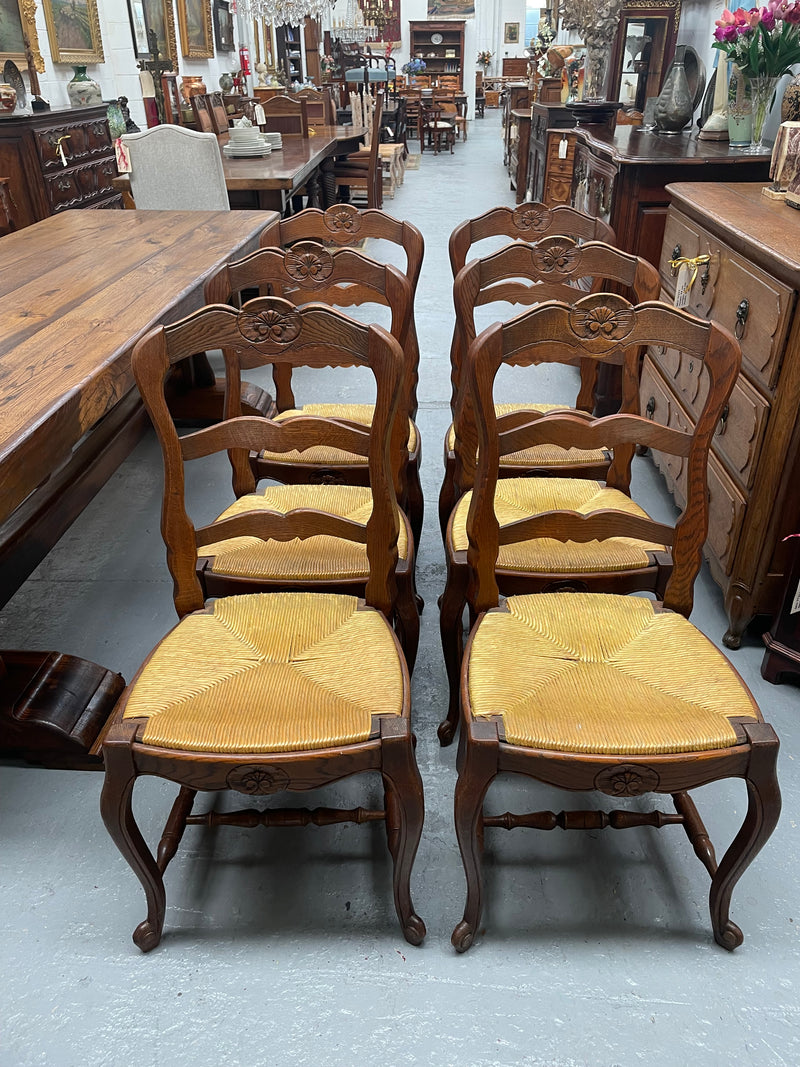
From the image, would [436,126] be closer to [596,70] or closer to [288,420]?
[596,70]

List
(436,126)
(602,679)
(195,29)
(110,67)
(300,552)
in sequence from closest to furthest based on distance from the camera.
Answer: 1. (602,679)
2. (300,552)
3. (110,67)
4. (195,29)
5. (436,126)

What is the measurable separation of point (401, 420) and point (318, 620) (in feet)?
1.34

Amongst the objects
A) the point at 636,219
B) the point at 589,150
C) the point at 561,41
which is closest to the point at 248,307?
the point at 636,219

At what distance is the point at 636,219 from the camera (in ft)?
9.63

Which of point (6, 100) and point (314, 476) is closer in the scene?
point (314, 476)

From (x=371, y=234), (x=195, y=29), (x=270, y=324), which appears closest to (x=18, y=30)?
(x=195, y=29)

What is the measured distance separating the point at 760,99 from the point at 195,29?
22.3ft

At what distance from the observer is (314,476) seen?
1960mm

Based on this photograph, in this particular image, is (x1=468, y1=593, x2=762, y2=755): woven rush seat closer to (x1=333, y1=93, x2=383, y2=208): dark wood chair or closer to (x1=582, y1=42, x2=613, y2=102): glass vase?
(x1=582, y1=42, x2=613, y2=102): glass vase

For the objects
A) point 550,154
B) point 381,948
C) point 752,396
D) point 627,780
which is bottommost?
point 381,948

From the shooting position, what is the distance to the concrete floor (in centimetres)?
121

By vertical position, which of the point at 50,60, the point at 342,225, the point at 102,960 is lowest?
the point at 102,960

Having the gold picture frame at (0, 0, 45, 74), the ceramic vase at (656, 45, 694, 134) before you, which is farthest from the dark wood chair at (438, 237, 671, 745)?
the gold picture frame at (0, 0, 45, 74)

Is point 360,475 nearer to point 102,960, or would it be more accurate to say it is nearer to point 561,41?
point 102,960
